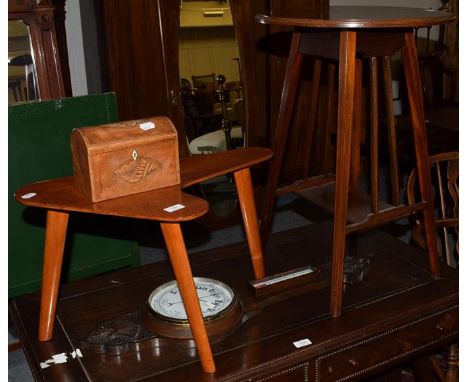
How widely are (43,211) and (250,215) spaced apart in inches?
43.7

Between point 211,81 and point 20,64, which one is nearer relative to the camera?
point 20,64

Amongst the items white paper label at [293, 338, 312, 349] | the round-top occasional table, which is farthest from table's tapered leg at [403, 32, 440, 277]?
white paper label at [293, 338, 312, 349]

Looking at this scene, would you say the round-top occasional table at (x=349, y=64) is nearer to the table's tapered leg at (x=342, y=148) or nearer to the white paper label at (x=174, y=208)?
the table's tapered leg at (x=342, y=148)

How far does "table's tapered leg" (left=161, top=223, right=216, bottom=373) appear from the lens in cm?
142

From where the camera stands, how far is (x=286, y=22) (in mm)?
1580

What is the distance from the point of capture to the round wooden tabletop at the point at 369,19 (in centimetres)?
148

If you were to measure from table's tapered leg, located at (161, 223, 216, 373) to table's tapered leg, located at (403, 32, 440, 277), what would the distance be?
82 centimetres

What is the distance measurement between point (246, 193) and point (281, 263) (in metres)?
0.37

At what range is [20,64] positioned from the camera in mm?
2824

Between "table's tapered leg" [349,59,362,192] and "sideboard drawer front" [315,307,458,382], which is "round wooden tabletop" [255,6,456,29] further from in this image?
"sideboard drawer front" [315,307,458,382]

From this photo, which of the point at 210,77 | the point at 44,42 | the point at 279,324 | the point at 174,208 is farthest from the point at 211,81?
the point at 174,208

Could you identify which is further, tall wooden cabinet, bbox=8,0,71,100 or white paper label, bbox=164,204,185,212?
tall wooden cabinet, bbox=8,0,71,100

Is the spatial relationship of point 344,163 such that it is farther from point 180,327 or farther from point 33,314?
point 33,314

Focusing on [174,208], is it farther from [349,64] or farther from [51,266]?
[349,64]
